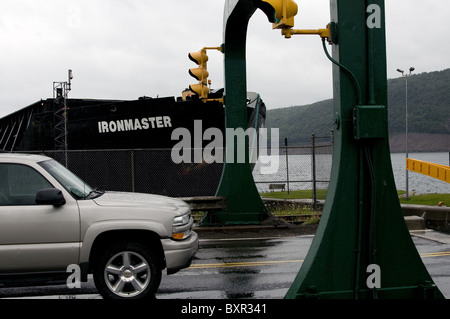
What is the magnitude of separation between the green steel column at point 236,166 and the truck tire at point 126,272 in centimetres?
659

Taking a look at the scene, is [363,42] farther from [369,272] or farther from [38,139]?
[38,139]

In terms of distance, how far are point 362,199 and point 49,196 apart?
11.6ft

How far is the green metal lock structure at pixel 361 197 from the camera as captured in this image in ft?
17.8

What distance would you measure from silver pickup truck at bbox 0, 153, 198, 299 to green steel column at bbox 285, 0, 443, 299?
1.73 m

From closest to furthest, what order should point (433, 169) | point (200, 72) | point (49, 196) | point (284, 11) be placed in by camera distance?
1. point (49, 196)
2. point (284, 11)
3. point (200, 72)
4. point (433, 169)

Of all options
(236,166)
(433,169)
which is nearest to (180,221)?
(236,166)

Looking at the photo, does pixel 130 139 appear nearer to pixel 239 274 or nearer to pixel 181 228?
pixel 239 274

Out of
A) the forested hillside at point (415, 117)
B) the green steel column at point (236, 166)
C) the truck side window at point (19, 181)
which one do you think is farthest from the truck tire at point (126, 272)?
the forested hillside at point (415, 117)

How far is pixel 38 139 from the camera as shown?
2680 cm

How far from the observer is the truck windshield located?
21.2 feet

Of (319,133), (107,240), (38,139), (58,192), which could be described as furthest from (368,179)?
(319,133)

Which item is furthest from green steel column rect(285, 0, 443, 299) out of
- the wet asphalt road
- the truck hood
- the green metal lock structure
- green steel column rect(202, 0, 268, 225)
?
green steel column rect(202, 0, 268, 225)

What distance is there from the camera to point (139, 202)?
6.40 m

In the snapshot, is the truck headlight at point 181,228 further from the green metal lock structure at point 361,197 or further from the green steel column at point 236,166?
the green steel column at point 236,166
